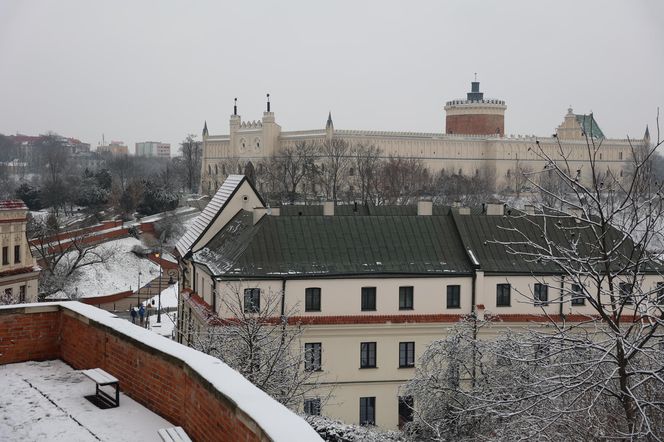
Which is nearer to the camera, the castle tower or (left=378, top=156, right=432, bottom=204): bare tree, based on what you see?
(left=378, top=156, right=432, bottom=204): bare tree

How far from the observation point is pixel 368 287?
26.2m

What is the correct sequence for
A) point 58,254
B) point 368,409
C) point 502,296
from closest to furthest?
1. point 368,409
2. point 502,296
3. point 58,254

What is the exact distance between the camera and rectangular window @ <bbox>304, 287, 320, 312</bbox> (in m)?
25.8

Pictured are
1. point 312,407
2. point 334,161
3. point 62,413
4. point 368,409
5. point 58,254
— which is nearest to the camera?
point 62,413

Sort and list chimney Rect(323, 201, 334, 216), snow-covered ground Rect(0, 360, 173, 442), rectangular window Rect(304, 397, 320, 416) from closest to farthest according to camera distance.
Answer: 1. snow-covered ground Rect(0, 360, 173, 442)
2. rectangular window Rect(304, 397, 320, 416)
3. chimney Rect(323, 201, 334, 216)

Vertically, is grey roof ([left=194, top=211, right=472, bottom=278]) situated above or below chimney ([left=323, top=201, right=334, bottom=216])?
below

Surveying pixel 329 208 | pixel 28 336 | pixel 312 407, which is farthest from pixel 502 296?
pixel 28 336

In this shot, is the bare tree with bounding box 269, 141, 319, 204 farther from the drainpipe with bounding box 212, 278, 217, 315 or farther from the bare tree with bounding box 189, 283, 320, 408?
the bare tree with bounding box 189, 283, 320, 408

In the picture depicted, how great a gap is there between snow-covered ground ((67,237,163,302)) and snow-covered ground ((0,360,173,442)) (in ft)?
140

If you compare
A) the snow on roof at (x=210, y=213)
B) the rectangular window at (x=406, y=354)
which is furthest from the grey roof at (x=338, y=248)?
the rectangular window at (x=406, y=354)

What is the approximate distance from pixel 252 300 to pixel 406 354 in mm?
5216

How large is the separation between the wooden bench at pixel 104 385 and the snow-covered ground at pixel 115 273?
144ft

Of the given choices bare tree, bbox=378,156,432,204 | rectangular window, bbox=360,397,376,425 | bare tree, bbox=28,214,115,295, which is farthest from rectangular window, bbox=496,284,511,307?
bare tree, bbox=378,156,432,204

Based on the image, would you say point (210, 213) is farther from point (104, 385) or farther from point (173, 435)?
point (173, 435)
